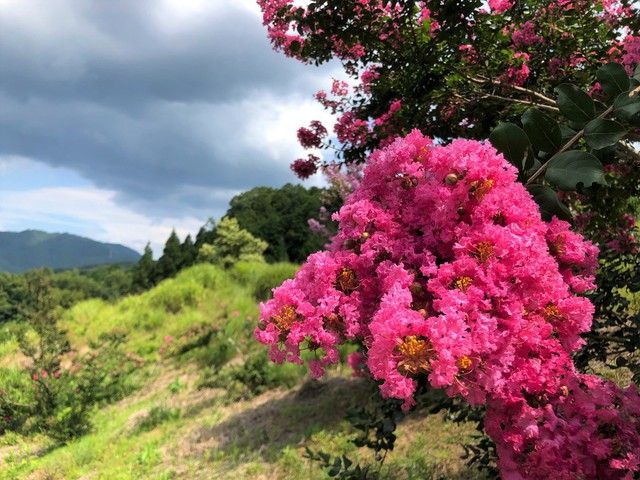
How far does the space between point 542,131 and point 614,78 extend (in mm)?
288

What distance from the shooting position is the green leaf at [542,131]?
1074 mm

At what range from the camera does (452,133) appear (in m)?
2.97

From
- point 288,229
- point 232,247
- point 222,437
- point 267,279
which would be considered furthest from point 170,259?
point 222,437

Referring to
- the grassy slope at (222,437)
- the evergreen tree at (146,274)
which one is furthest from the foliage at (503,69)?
the evergreen tree at (146,274)

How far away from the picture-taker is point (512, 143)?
1.03 m

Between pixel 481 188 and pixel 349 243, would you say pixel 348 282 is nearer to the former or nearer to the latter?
pixel 349 243

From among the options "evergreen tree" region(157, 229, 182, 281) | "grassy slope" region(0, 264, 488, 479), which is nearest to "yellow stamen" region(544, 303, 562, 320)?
"grassy slope" region(0, 264, 488, 479)

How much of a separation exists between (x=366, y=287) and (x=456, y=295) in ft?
0.71

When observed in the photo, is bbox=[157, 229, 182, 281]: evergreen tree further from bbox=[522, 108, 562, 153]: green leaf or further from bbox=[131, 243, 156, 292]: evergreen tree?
bbox=[522, 108, 562, 153]: green leaf

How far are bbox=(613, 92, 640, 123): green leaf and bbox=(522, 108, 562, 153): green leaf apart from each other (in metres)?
0.16

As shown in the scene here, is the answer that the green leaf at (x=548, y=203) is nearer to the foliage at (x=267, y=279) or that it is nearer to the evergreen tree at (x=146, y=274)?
the foliage at (x=267, y=279)

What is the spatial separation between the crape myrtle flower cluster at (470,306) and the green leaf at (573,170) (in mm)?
103

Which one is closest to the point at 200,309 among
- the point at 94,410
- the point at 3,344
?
the point at 3,344

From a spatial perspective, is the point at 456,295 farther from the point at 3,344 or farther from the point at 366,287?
the point at 3,344
